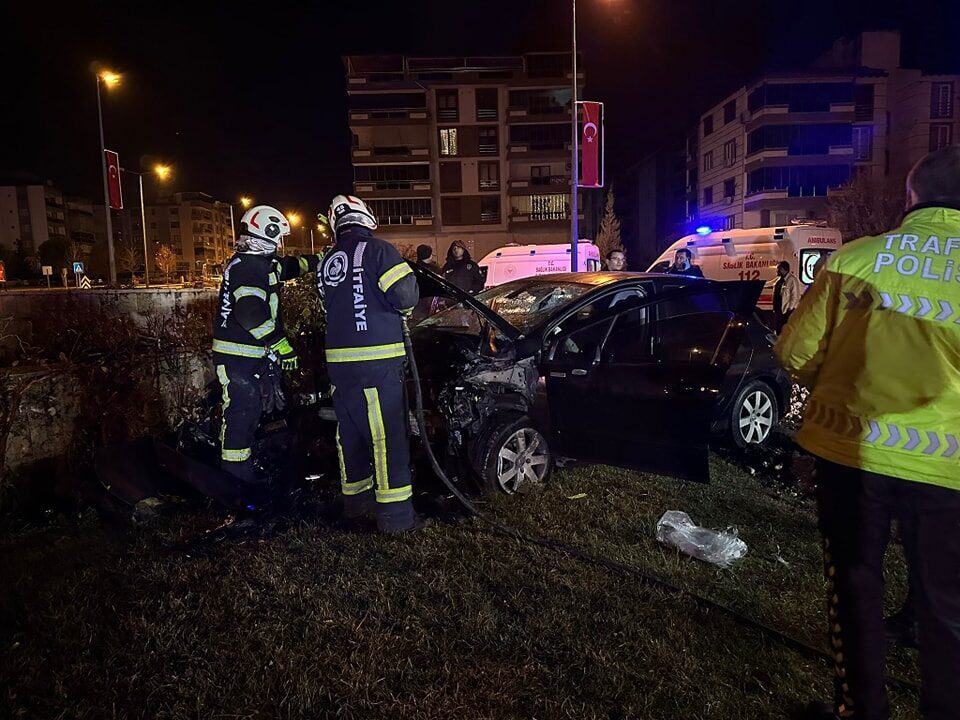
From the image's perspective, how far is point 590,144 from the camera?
55.9 feet

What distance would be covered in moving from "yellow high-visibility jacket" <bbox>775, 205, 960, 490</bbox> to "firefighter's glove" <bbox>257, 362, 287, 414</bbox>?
11.6ft

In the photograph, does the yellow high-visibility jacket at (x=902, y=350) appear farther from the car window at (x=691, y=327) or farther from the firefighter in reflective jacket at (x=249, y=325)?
the firefighter in reflective jacket at (x=249, y=325)

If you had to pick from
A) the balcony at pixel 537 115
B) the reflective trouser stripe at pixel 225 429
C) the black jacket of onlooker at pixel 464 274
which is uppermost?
the balcony at pixel 537 115

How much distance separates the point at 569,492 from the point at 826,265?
2.84m

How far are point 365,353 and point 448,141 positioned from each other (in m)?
43.4

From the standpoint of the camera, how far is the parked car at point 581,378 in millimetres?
4434

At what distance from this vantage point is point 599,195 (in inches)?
2092

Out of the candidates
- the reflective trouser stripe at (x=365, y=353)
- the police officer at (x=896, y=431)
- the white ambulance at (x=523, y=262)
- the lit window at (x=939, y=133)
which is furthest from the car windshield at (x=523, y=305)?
the lit window at (x=939, y=133)

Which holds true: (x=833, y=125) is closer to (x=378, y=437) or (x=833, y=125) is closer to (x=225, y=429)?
(x=378, y=437)

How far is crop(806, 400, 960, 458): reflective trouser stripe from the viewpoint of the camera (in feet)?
6.04

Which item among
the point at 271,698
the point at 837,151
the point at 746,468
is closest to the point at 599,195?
the point at 837,151

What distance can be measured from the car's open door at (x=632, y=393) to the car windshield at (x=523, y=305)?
346 millimetres

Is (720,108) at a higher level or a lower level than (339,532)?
higher

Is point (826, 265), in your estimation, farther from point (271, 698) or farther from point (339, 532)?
point (339, 532)
